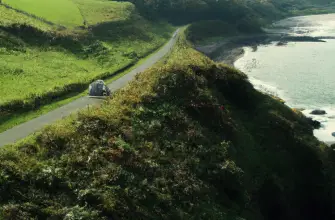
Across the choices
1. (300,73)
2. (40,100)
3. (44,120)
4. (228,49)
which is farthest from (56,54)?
(228,49)

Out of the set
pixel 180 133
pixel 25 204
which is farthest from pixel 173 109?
pixel 25 204

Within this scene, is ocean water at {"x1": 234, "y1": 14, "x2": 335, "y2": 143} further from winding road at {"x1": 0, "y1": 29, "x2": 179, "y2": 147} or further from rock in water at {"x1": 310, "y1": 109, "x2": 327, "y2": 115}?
winding road at {"x1": 0, "y1": 29, "x2": 179, "y2": 147}

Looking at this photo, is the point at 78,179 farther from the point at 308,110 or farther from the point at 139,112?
the point at 308,110

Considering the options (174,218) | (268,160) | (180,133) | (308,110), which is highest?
(180,133)

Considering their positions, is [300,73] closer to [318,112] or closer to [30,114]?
[318,112]

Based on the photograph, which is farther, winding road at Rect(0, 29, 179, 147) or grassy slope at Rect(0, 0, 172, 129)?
grassy slope at Rect(0, 0, 172, 129)

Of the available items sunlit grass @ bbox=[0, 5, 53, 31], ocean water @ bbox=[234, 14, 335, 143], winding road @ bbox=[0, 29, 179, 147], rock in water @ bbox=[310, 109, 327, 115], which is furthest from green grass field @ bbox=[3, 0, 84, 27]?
rock in water @ bbox=[310, 109, 327, 115]

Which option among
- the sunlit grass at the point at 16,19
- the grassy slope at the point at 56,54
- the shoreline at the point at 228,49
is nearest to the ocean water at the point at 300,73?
the shoreline at the point at 228,49
